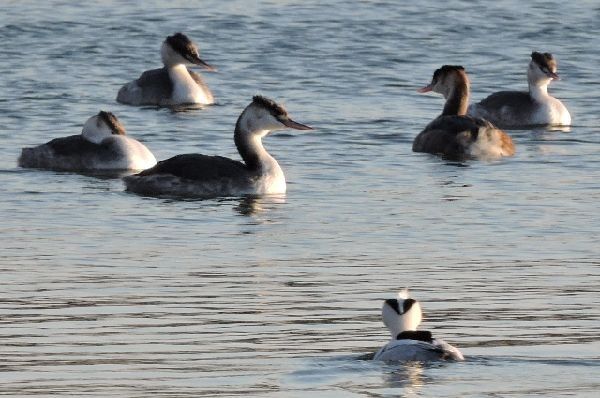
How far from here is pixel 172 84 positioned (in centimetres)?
3114

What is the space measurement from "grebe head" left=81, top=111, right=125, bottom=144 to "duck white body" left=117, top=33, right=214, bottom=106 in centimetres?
625

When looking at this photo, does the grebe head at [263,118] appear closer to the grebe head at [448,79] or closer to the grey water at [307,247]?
the grey water at [307,247]

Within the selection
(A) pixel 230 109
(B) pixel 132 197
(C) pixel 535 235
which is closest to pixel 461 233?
(C) pixel 535 235

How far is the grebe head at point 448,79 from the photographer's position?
26.9 m

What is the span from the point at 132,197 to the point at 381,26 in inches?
728

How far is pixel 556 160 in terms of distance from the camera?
23438mm

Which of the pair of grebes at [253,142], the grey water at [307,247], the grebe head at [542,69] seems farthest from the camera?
the grebe head at [542,69]

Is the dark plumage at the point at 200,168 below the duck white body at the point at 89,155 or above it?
above

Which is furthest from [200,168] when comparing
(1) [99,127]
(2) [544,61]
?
(2) [544,61]

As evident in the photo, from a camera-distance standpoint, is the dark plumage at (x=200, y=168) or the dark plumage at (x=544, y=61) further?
the dark plumage at (x=544, y=61)

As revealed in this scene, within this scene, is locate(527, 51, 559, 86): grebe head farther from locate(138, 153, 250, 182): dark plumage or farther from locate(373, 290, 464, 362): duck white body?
locate(373, 290, 464, 362): duck white body

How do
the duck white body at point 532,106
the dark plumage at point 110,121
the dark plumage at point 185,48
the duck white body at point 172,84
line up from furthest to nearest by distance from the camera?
1. the dark plumage at point 185,48
2. the duck white body at point 172,84
3. the duck white body at point 532,106
4. the dark plumage at point 110,121

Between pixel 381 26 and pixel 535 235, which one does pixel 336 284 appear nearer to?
pixel 535 235

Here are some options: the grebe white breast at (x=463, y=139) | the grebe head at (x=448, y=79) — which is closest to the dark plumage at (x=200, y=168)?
the grebe white breast at (x=463, y=139)
